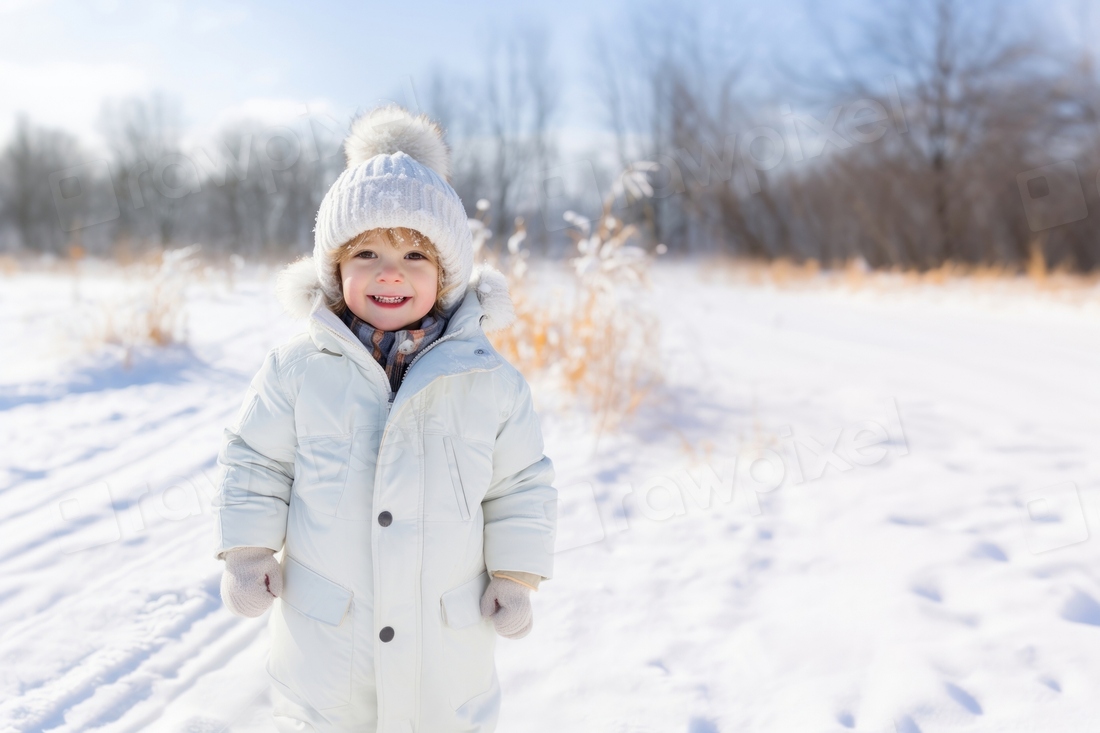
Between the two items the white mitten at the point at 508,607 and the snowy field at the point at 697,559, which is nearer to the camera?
the white mitten at the point at 508,607

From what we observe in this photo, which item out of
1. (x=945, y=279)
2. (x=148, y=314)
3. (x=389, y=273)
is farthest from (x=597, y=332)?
(x=945, y=279)

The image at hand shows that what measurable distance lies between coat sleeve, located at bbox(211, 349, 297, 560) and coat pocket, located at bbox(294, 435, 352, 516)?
0.17ft

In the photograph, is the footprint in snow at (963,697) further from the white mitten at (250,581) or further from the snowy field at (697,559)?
the white mitten at (250,581)

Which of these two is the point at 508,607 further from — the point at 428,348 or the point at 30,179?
the point at 30,179

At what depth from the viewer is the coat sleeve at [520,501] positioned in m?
1.27

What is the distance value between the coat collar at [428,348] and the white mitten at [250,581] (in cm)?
37

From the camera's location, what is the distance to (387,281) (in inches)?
50.2

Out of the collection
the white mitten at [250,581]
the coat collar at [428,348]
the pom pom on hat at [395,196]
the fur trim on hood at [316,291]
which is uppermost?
the pom pom on hat at [395,196]

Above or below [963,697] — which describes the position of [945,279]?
above

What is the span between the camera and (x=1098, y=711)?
5.20 ft

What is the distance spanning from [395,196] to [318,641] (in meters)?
0.79

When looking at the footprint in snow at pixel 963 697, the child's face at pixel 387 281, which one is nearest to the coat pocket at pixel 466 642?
the child's face at pixel 387 281

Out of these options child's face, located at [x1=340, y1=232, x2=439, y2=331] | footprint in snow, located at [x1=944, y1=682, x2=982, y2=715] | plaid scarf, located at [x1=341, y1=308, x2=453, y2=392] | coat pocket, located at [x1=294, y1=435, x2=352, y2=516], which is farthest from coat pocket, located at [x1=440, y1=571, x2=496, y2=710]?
footprint in snow, located at [x1=944, y1=682, x2=982, y2=715]

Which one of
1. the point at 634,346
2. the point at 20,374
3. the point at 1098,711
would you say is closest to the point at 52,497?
the point at 20,374
